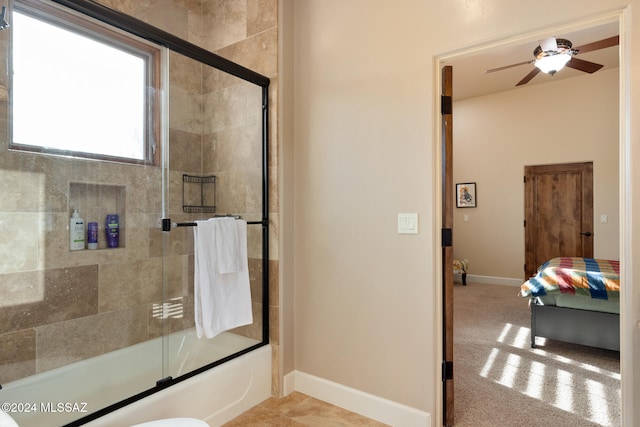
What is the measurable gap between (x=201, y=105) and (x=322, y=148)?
954 millimetres

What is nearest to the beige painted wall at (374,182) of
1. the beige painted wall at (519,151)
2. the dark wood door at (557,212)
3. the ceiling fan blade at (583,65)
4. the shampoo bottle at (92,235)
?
the shampoo bottle at (92,235)

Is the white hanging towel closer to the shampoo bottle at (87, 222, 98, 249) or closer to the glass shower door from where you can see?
the glass shower door

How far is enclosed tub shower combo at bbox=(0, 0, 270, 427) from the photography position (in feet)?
6.42

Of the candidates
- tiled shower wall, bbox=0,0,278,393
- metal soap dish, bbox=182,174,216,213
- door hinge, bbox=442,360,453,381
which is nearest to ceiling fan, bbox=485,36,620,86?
tiled shower wall, bbox=0,0,278,393

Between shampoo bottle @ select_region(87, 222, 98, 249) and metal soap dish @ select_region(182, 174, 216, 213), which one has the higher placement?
metal soap dish @ select_region(182, 174, 216, 213)

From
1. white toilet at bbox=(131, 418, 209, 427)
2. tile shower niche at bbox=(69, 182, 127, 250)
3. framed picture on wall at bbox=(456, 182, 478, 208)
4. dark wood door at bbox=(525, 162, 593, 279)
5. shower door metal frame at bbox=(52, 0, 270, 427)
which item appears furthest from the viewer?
framed picture on wall at bbox=(456, 182, 478, 208)

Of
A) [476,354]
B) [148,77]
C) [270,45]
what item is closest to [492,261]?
[476,354]

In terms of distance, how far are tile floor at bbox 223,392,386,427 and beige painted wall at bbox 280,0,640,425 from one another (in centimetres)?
18

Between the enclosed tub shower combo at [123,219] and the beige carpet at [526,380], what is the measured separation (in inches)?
59.7

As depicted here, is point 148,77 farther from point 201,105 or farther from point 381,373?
point 381,373

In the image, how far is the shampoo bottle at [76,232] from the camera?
220 centimetres

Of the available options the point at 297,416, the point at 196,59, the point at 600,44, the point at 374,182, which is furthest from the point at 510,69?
the point at 297,416

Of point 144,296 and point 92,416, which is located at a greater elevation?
point 144,296

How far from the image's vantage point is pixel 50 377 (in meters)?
2.03
